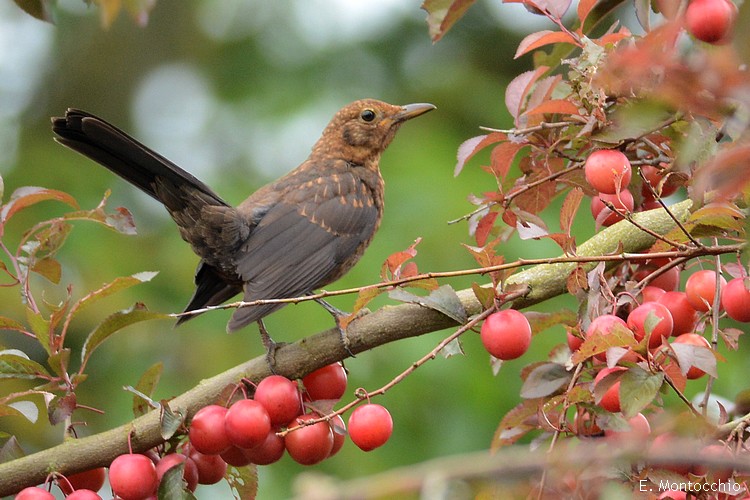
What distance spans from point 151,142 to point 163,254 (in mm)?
2034

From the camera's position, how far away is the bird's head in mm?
4340

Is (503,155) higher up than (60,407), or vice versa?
(503,155)

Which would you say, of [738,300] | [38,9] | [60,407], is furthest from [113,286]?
[738,300]

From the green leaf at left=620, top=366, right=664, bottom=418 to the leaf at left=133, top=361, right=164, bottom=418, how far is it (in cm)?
114

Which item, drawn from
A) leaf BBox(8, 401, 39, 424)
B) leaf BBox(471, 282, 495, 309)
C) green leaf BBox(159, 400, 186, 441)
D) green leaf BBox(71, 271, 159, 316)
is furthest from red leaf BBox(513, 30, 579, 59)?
leaf BBox(8, 401, 39, 424)

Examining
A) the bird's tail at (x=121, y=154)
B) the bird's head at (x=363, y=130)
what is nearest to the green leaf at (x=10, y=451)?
the bird's tail at (x=121, y=154)

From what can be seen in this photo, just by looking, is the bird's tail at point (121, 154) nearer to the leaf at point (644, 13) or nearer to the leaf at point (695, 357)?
the leaf at point (644, 13)

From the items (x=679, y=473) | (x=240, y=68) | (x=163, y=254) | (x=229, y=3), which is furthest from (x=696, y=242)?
(x=229, y=3)

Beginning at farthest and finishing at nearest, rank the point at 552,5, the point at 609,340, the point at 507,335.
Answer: the point at 552,5 < the point at 507,335 < the point at 609,340

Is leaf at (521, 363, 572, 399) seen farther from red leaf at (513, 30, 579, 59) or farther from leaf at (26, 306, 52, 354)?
leaf at (26, 306, 52, 354)

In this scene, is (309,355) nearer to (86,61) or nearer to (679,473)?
(679,473)

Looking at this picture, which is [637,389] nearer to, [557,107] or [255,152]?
[557,107]

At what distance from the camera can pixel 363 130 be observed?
4348mm

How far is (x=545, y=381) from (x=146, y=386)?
0.99m
